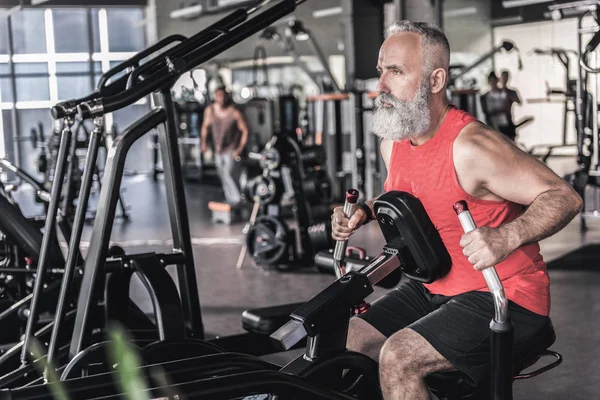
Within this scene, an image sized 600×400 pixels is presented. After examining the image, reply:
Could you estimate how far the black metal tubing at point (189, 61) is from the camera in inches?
92.7

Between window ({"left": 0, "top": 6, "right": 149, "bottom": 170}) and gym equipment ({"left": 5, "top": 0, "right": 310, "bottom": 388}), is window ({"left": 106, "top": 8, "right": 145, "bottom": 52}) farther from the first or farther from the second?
gym equipment ({"left": 5, "top": 0, "right": 310, "bottom": 388})

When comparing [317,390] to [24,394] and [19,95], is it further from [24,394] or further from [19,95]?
[19,95]

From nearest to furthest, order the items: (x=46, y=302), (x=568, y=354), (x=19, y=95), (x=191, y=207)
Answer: (x=46, y=302), (x=568, y=354), (x=191, y=207), (x=19, y=95)

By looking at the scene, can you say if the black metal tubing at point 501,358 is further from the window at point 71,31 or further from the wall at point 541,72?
the window at point 71,31

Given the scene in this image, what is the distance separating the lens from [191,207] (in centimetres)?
1042

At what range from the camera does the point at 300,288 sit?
18.0ft

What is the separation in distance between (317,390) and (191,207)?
341 inches

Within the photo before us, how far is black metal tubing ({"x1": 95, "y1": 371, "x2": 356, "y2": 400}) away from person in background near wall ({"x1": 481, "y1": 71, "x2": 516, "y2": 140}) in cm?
819

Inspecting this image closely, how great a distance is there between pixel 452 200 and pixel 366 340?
0.48 m

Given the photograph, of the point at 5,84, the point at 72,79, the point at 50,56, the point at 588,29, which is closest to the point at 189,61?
the point at 588,29

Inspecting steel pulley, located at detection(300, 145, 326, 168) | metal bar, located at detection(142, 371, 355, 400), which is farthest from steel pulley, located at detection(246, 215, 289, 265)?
metal bar, located at detection(142, 371, 355, 400)

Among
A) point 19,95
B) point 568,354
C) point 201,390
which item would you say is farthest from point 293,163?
point 19,95

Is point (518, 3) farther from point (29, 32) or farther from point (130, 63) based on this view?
point (130, 63)

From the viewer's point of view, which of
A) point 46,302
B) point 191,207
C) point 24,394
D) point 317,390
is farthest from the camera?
point 191,207
